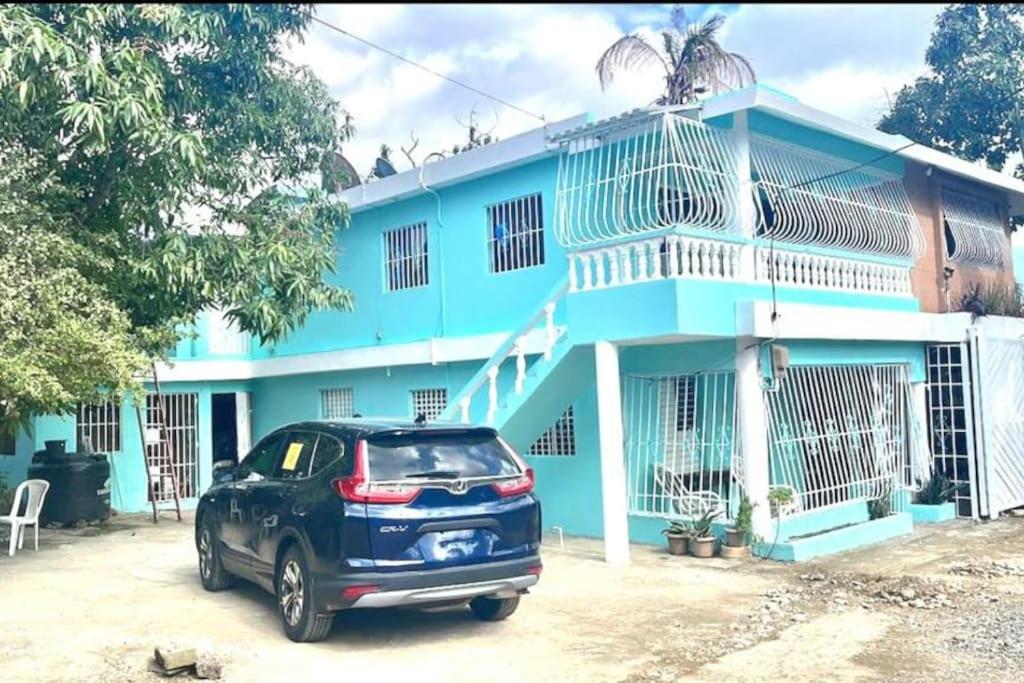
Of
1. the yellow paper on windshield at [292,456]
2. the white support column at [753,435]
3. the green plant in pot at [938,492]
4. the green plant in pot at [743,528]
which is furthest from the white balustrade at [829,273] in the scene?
the yellow paper on windshield at [292,456]

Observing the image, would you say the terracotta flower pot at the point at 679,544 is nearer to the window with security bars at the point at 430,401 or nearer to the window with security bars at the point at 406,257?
the window with security bars at the point at 430,401

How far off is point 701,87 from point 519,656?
40.8 ft

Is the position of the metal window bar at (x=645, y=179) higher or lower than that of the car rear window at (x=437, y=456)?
higher

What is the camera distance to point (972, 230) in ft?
47.3

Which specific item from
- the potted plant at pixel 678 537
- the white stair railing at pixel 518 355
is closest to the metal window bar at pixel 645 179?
the white stair railing at pixel 518 355

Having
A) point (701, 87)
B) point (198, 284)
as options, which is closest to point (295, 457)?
point (198, 284)

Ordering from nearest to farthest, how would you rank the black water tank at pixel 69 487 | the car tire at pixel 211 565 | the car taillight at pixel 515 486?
the car taillight at pixel 515 486
the car tire at pixel 211 565
the black water tank at pixel 69 487

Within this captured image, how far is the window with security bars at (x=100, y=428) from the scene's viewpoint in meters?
15.4

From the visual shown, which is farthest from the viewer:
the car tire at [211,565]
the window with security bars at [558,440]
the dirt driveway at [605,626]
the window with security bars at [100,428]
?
the window with security bars at [100,428]

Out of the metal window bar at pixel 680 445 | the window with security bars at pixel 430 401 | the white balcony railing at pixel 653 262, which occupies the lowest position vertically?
the metal window bar at pixel 680 445

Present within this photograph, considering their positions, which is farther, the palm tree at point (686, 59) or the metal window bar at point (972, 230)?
the palm tree at point (686, 59)

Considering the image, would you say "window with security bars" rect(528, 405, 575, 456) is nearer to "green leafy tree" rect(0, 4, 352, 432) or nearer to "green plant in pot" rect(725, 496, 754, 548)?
"green plant in pot" rect(725, 496, 754, 548)

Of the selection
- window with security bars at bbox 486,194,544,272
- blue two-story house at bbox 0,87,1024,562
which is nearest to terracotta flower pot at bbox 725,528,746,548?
blue two-story house at bbox 0,87,1024,562

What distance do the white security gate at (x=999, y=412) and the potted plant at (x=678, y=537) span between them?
4764 mm
